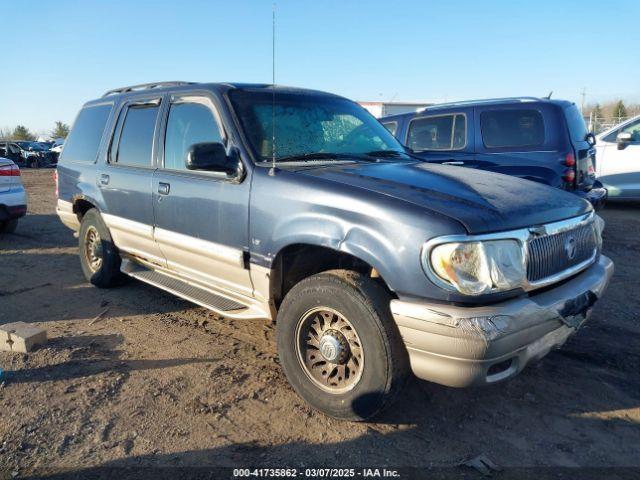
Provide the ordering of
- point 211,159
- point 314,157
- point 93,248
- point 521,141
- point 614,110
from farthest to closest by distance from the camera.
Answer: point 614,110 → point 521,141 → point 93,248 → point 314,157 → point 211,159

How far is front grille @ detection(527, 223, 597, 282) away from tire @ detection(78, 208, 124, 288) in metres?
3.99

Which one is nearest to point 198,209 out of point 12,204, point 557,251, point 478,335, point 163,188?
point 163,188

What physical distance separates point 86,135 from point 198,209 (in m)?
2.51

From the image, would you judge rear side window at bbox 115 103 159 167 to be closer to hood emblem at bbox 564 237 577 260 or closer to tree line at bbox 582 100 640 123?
hood emblem at bbox 564 237 577 260

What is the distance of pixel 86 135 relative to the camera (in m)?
5.41

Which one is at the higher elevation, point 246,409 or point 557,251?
point 557,251

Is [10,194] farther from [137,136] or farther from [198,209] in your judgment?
[198,209]

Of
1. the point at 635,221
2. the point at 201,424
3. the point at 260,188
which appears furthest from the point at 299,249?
the point at 635,221

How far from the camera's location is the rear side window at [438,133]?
23.4ft

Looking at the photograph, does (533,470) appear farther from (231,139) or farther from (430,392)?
(231,139)

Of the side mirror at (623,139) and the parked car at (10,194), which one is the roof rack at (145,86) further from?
the side mirror at (623,139)

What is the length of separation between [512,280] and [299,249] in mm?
1310

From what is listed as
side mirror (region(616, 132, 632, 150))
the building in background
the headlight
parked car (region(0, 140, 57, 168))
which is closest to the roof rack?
the headlight

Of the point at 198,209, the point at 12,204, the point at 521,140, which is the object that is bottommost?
the point at 12,204
